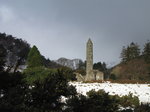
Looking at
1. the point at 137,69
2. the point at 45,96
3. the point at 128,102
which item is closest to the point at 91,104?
the point at 45,96

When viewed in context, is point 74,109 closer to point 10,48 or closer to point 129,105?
point 129,105

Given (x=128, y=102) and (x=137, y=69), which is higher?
(x=137, y=69)

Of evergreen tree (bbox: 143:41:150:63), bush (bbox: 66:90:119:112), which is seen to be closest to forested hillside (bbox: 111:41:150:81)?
Answer: evergreen tree (bbox: 143:41:150:63)

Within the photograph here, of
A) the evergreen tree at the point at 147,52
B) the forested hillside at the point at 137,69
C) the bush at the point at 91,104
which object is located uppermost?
the evergreen tree at the point at 147,52

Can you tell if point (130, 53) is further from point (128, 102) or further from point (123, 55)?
point (128, 102)

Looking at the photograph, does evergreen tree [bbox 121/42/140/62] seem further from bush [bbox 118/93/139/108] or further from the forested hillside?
bush [bbox 118/93/139/108]

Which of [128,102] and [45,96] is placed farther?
[128,102]

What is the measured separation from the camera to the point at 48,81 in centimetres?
762

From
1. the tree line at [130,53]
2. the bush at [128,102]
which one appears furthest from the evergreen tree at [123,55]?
the bush at [128,102]

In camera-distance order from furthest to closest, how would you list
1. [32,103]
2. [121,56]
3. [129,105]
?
[121,56]
[129,105]
[32,103]

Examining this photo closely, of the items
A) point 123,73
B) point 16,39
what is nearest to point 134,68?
point 123,73

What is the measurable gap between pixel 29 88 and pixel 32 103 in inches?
18.5

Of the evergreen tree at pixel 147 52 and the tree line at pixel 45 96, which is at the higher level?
the evergreen tree at pixel 147 52

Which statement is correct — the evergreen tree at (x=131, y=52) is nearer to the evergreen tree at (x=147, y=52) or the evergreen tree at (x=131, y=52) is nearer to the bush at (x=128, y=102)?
the evergreen tree at (x=147, y=52)
